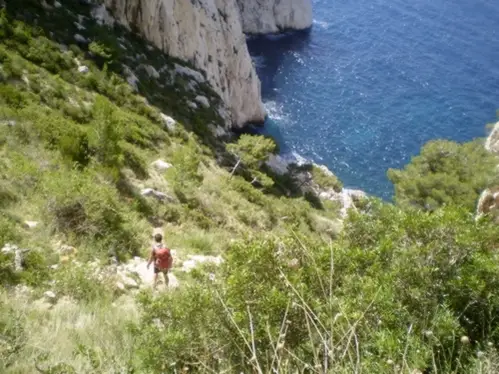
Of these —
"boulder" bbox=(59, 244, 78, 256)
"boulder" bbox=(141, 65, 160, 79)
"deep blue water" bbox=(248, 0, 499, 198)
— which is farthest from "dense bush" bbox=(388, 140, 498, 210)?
"boulder" bbox=(59, 244, 78, 256)

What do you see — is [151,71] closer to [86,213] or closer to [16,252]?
[86,213]

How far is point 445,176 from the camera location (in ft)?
88.7

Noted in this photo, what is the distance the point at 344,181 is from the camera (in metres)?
43.7

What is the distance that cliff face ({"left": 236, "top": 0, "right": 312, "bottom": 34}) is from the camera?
65.0 m

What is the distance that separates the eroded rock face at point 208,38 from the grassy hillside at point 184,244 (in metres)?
2.21

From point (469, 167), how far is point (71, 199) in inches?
906

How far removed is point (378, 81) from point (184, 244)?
46.1 m

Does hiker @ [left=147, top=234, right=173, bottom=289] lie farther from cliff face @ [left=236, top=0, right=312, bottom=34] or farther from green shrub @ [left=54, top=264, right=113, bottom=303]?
cliff face @ [left=236, top=0, right=312, bottom=34]

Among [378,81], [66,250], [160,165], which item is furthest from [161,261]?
[378,81]

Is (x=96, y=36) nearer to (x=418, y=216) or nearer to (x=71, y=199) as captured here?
(x=71, y=199)

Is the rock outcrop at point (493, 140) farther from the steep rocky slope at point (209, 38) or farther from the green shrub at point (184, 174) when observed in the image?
the green shrub at point (184, 174)

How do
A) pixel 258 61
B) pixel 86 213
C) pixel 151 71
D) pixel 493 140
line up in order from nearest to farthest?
pixel 86 213 → pixel 151 71 → pixel 493 140 → pixel 258 61

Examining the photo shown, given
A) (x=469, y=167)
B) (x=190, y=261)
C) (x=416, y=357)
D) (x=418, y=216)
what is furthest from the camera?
(x=469, y=167)

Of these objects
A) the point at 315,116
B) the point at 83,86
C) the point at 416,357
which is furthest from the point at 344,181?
the point at 416,357
